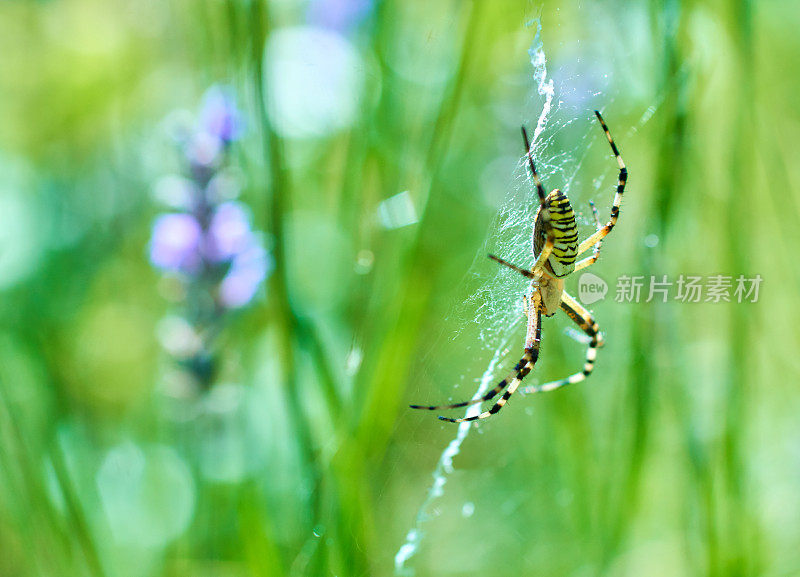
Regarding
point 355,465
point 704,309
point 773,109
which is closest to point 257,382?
point 355,465

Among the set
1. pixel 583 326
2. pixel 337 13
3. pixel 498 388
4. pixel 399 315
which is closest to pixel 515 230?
pixel 399 315

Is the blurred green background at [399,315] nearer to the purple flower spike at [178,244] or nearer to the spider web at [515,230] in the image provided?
the spider web at [515,230]

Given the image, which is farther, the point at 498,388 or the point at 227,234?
the point at 227,234

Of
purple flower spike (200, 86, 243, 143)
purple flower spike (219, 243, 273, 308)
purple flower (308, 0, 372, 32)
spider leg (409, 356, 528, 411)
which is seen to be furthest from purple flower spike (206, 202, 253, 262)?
spider leg (409, 356, 528, 411)

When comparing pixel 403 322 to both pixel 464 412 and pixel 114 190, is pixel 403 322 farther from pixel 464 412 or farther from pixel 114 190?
pixel 114 190

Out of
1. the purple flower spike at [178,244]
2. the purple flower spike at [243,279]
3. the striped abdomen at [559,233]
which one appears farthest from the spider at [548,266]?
the purple flower spike at [178,244]

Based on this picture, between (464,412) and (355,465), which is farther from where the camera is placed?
(464,412)

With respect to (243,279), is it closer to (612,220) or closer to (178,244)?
(178,244)
